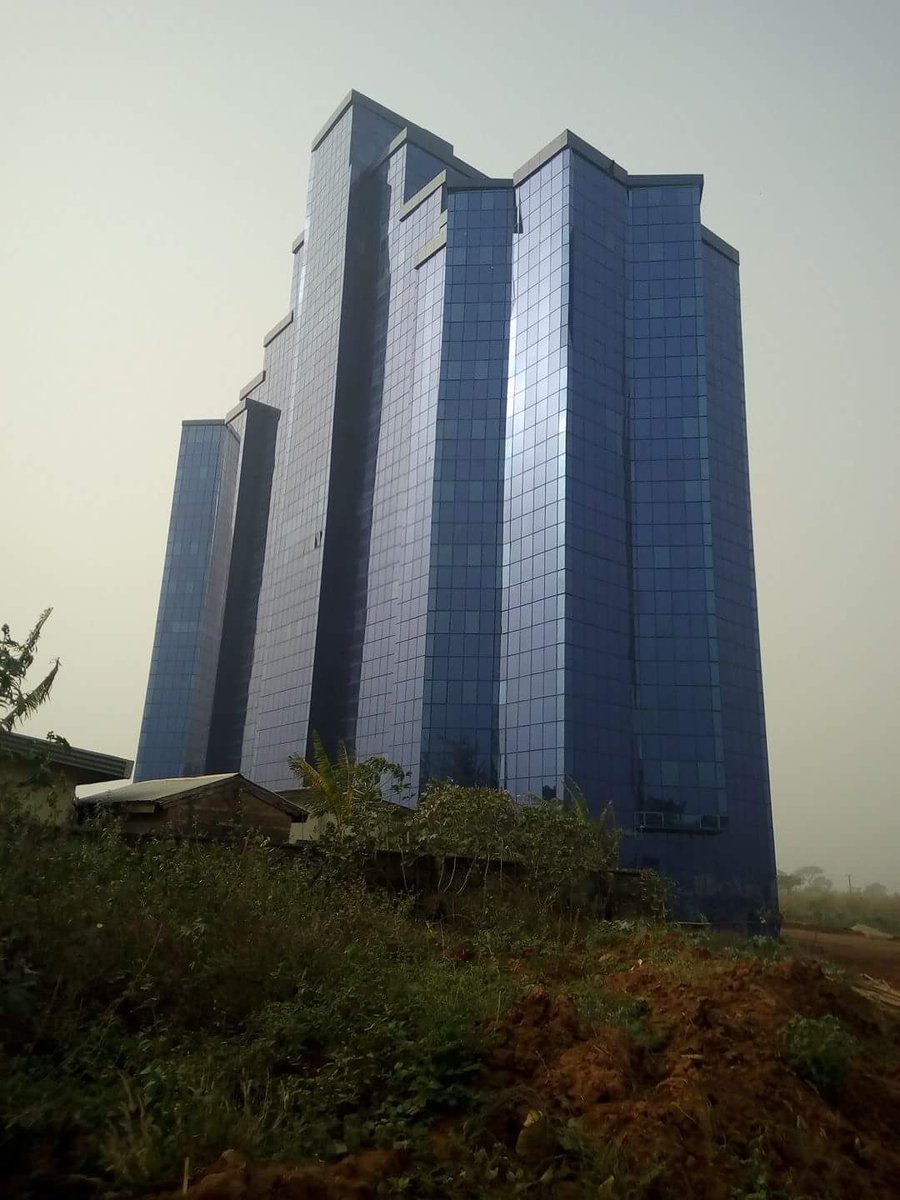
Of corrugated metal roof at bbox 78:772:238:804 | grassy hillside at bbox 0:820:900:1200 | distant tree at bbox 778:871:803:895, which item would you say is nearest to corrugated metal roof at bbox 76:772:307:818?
corrugated metal roof at bbox 78:772:238:804

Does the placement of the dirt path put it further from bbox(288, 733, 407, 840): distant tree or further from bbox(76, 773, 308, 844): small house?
bbox(76, 773, 308, 844): small house

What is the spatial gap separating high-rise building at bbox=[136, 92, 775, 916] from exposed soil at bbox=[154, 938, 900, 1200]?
41.4 meters

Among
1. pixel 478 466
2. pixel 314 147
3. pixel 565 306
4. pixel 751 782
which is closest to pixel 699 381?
pixel 565 306

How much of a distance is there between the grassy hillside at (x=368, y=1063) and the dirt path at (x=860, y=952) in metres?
12.6

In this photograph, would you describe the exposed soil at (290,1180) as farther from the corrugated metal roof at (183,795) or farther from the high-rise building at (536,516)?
the high-rise building at (536,516)

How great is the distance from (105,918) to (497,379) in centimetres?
5879

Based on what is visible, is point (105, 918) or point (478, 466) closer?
point (105, 918)

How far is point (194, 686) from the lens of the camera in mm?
95938

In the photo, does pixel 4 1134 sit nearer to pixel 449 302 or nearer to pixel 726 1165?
pixel 726 1165

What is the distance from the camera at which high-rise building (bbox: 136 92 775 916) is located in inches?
2098

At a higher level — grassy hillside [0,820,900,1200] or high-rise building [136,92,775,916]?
high-rise building [136,92,775,916]

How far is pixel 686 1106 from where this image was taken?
6875mm

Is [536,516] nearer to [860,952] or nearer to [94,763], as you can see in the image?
[860,952]

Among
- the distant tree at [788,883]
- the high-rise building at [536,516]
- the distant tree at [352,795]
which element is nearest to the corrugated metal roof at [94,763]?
the distant tree at [352,795]
